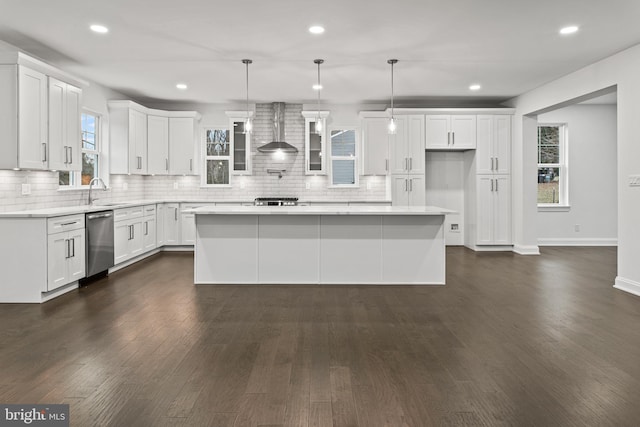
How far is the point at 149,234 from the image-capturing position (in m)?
7.38

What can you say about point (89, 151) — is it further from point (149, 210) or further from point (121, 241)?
point (121, 241)

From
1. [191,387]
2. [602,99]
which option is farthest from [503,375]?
[602,99]

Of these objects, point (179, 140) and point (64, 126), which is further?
point (179, 140)

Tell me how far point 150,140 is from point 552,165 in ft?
25.7

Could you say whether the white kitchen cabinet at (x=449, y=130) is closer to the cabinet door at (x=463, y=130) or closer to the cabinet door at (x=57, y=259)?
the cabinet door at (x=463, y=130)

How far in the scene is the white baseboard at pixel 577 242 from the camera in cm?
877

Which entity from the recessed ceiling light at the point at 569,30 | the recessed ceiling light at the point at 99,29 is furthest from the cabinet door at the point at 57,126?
the recessed ceiling light at the point at 569,30

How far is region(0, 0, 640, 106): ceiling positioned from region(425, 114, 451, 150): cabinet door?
86 cm

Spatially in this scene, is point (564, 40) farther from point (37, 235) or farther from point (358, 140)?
point (37, 235)

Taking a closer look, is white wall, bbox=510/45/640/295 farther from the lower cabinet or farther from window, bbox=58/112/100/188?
window, bbox=58/112/100/188

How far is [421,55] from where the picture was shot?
5.38m

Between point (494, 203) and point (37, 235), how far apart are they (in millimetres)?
7056

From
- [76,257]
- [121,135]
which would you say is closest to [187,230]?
[121,135]

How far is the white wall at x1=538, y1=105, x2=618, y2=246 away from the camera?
872 centimetres
